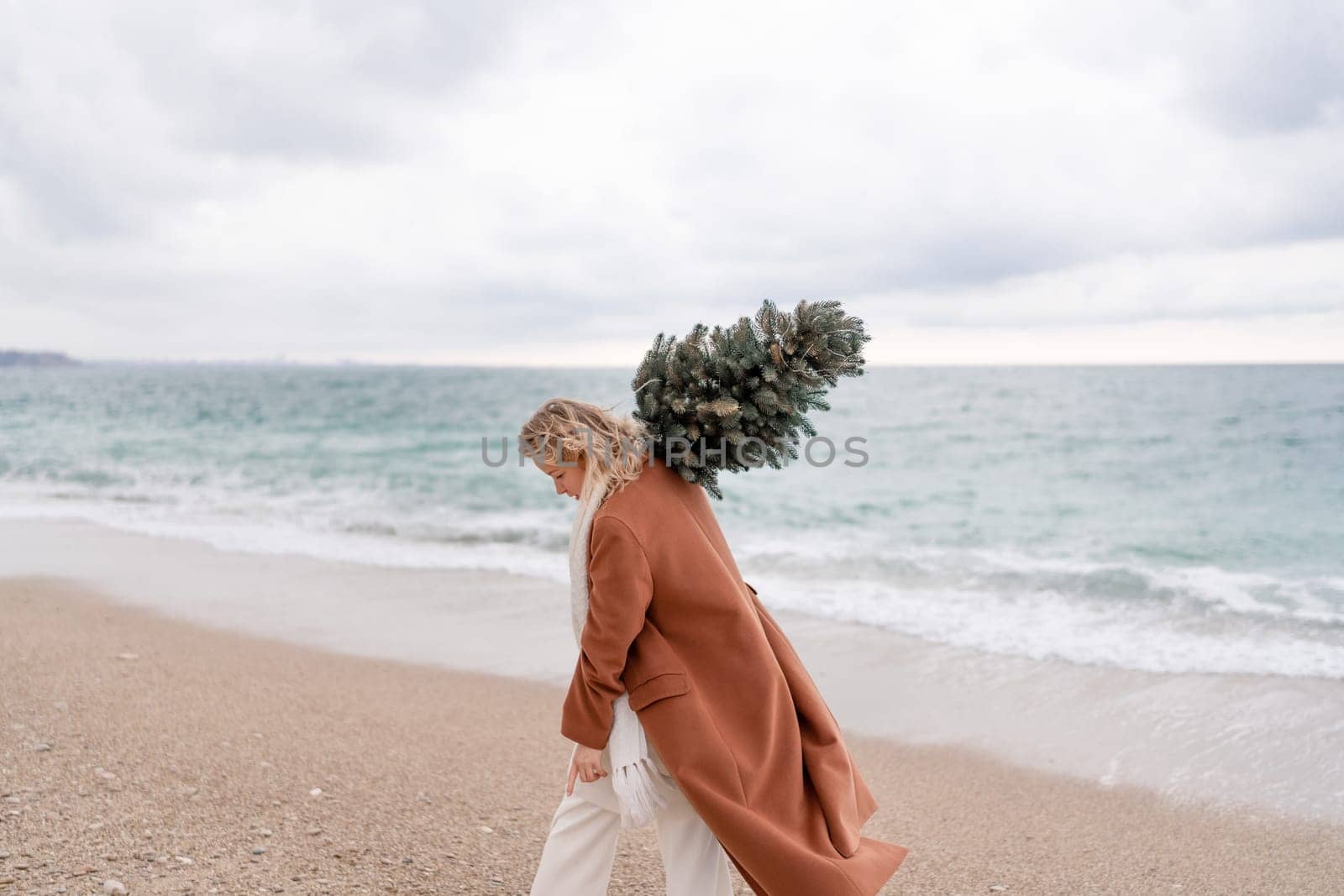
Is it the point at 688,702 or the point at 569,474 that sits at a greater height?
the point at 569,474

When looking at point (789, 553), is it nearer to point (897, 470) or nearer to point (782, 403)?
point (782, 403)

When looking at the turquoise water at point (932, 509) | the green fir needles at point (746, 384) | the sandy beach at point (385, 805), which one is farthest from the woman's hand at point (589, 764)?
the sandy beach at point (385, 805)

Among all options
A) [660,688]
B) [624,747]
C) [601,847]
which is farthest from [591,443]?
[601,847]

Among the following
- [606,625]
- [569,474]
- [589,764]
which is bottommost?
[589,764]

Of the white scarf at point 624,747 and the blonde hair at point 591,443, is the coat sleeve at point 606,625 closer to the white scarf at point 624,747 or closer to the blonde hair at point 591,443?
the white scarf at point 624,747

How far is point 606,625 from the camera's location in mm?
2230

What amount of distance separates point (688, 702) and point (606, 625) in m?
0.29

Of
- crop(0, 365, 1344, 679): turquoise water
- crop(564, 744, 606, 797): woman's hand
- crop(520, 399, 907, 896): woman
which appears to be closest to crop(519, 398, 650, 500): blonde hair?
crop(520, 399, 907, 896): woman

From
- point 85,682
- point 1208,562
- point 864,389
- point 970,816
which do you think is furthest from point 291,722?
point 864,389

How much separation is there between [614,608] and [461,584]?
617 cm

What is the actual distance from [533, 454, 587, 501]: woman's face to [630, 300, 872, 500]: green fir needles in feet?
0.76

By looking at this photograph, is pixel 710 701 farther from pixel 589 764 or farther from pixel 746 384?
pixel 746 384

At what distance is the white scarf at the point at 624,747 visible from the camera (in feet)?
7.41

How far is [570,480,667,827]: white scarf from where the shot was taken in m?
2.26
